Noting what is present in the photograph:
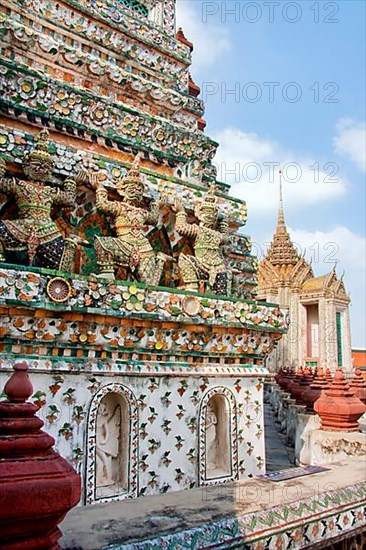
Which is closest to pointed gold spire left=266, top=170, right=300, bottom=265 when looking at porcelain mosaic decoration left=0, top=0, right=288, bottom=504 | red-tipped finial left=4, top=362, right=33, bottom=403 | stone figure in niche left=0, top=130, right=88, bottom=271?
porcelain mosaic decoration left=0, top=0, right=288, bottom=504

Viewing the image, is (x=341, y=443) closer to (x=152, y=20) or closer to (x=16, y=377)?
(x=16, y=377)

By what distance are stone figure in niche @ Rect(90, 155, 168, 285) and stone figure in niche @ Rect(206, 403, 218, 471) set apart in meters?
2.08

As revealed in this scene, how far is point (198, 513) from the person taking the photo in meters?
3.88

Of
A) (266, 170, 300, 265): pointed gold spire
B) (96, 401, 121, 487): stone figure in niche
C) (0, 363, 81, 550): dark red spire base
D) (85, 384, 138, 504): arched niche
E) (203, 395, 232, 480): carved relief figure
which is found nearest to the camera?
(0, 363, 81, 550): dark red spire base

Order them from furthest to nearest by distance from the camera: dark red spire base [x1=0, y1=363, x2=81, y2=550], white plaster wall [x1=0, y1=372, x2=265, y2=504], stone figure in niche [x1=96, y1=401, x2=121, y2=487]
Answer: stone figure in niche [x1=96, y1=401, x2=121, y2=487], white plaster wall [x1=0, y1=372, x2=265, y2=504], dark red spire base [x1=0, y1=363, x2=81, y2=550]

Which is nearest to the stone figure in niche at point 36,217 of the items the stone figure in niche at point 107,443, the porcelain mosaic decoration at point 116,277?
the porcelain mosaic decoration at point 116,277

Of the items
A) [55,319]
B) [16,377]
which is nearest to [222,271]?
[55,319]

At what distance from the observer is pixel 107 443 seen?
19.5ft

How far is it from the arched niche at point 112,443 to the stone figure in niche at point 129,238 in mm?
1641

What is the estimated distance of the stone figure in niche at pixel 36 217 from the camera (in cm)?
608

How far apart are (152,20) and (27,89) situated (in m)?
5.39

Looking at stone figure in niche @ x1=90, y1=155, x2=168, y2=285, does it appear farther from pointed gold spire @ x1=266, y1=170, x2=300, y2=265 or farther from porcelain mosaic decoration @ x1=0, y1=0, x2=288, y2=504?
pointed gold spire @ x1=266, y1=170, x2=300, y2=265

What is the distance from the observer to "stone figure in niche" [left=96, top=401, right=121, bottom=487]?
19.1ft

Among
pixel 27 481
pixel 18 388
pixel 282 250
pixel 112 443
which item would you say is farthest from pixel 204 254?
pixel 282 250
